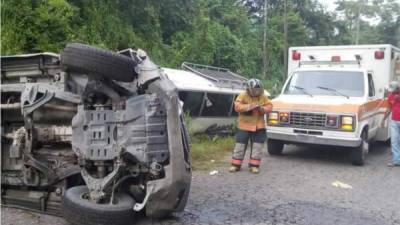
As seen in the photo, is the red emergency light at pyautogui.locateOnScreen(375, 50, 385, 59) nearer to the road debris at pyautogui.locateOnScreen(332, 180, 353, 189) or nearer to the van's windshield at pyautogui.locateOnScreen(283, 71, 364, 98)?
the van's windshield at pyautogui.locateOnScreen(283, 71, 364, 98)

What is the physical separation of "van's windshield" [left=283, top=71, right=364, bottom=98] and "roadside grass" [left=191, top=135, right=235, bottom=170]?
1797 mm

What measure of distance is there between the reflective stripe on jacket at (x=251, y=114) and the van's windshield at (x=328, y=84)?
1.89 m

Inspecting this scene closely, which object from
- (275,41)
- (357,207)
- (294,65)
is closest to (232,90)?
(294,65)

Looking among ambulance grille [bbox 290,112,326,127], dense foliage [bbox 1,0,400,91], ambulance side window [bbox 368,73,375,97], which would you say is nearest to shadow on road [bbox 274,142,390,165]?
ambulance grille [bbox 290,112,326,127]

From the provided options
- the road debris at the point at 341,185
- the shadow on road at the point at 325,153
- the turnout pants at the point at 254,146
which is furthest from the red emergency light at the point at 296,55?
the road debris at the point at 341,185

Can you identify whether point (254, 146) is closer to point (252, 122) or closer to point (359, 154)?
point (252, 122)

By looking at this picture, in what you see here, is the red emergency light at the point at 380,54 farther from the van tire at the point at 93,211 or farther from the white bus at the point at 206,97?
the van tire at the point at 93,211

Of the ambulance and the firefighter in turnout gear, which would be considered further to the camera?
the ambulance

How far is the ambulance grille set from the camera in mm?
8883

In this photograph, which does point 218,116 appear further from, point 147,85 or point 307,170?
point 147,85

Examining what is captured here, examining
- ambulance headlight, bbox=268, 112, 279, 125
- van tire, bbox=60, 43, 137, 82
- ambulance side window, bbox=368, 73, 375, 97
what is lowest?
ambulance headlight, bbox=268, 112, 279, 125

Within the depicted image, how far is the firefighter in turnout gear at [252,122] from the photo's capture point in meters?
7.93

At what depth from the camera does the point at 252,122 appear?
805cm

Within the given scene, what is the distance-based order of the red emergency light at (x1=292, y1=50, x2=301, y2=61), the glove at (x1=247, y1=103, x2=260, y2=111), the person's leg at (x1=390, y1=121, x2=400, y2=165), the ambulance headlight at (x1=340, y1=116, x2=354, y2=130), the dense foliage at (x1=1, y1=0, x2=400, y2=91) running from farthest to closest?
the red emergency light at (x1=292, y1=50, x2=301, y2=61), the dense foliage at (x1=1, y1=0, x2=400, y2=91), the person's leg at (x1=390, y1=121, x2=400, y2=165), the ambulance headlight at (x1=340, y1=116, x2=354, y2=130), the glove at (x1=247, y1=103, x2=260, y2=111)
